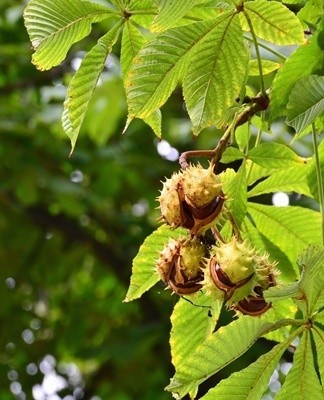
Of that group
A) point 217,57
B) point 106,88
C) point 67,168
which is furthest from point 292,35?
point 67,168

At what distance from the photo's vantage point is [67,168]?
4.53 m

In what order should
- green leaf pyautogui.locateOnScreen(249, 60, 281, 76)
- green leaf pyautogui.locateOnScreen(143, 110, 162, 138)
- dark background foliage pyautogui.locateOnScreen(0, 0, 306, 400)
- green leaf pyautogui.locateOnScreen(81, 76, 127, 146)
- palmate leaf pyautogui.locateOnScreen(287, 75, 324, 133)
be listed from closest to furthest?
palmate leaf pyautogui.locateOnScreen(287, 75, 324, 133) < green leaf pyautogui.locateOnScreen(143, 110, 162, 138) < green leaf pyautogui.locateOnScreen(249, 60, 281, 76) < green leaf pyautogui.locateOnScreen(81, 76, 127, 146) < dark background foliage pyautogui.locateOnScreen(0, 0, 306, 400)

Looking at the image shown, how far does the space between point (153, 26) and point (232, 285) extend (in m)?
0.34

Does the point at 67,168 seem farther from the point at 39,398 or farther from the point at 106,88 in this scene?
the point at 39,398

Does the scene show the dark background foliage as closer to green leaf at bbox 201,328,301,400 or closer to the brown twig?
the brown twig

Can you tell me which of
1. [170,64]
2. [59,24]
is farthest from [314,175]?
[59,24]

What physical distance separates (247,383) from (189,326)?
0.90ft

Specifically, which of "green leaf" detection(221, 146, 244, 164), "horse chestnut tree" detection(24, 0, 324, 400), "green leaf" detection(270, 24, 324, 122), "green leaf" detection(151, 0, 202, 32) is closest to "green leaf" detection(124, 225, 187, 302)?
"horse chestnut tree" detection(24, 0, 324, 400)

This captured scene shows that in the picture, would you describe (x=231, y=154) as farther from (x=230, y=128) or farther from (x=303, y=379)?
(x=303, y=379)

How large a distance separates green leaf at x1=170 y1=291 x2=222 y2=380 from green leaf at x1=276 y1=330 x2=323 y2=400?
255 millimetres

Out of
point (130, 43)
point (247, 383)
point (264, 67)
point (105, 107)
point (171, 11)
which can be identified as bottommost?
point (105, 107)

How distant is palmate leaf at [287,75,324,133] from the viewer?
124 centimetres

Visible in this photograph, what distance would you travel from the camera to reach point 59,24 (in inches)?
54.2

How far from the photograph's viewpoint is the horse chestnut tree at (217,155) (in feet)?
3.89
